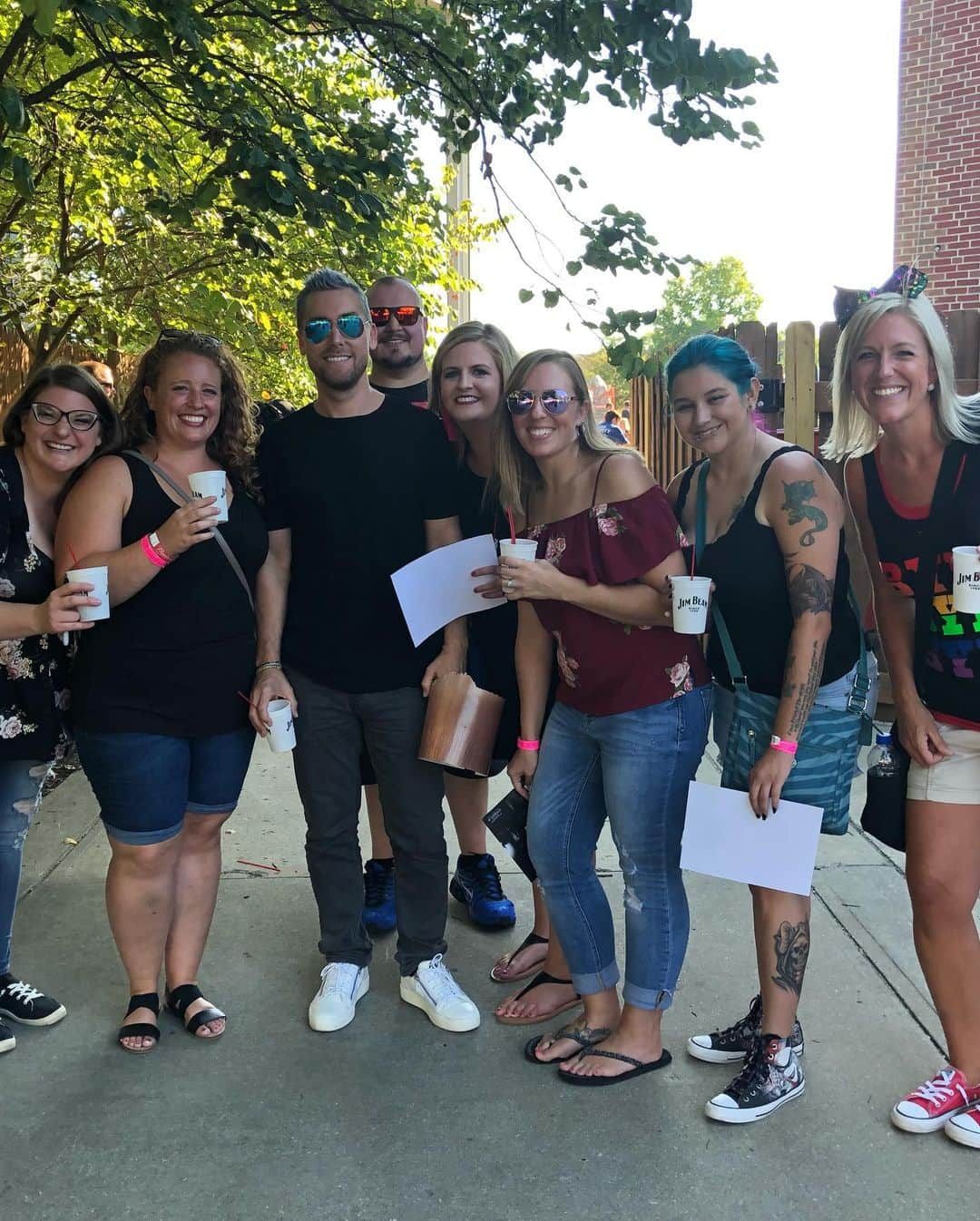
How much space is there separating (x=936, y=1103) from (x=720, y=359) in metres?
2.00

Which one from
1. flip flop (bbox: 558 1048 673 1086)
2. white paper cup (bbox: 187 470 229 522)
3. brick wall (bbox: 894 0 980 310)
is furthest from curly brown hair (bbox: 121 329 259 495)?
brick wall (bbox: 894 0 980 310)

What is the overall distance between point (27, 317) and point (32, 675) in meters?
5.65

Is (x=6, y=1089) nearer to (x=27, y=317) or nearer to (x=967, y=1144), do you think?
(x=967, y=1144)

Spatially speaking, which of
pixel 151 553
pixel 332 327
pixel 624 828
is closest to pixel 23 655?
pixel 151 553

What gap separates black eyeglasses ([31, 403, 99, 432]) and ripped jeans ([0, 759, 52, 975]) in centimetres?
100

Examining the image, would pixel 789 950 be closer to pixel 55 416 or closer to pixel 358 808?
pixel 358 808

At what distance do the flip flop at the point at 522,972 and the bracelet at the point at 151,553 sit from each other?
1.80 meters

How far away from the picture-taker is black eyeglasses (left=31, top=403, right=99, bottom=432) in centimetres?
279

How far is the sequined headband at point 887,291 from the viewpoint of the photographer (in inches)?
96.5

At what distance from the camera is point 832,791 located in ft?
8.33

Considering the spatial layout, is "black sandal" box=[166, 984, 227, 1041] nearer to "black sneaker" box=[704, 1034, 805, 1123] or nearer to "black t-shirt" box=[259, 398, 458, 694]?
"black t-shirt" box=[259, 398, 458, 694]

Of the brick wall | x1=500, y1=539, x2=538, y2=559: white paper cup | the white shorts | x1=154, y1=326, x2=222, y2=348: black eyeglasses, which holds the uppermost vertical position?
the brick wall

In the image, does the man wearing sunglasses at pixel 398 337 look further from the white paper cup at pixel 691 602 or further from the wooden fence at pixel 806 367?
the wooden fence at pixel 806 367

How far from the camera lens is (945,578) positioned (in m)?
2.41
